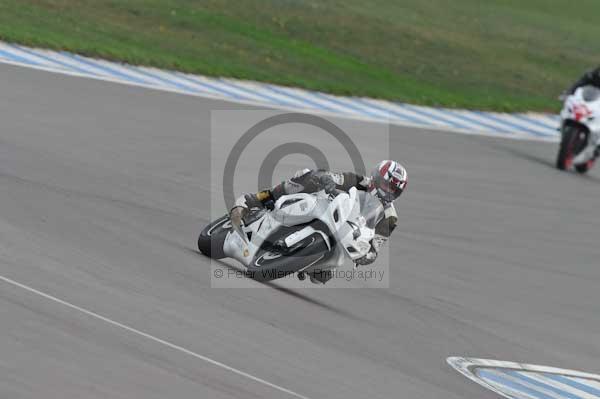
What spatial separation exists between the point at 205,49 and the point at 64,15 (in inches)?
120

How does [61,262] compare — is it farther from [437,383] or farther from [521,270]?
[521,270]

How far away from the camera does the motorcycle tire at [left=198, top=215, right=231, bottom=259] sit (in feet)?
35.2

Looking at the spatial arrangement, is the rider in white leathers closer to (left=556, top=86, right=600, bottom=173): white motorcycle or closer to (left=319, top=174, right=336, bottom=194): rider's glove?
(left=319, top=174, right=336, bottom=194): rider's glove

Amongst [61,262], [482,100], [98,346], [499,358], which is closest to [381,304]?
[499,358]

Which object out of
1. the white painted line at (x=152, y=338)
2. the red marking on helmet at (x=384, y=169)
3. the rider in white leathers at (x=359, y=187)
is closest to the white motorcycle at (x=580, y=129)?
the rider in white leathers at (x=359, y=187)

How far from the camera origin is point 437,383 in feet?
28.9

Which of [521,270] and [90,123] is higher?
[90,123]

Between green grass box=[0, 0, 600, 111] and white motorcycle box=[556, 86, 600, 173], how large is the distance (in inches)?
182

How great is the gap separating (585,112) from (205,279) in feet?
40.8

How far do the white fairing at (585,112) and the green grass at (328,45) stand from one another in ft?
15.2

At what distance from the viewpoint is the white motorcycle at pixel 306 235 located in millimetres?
9875

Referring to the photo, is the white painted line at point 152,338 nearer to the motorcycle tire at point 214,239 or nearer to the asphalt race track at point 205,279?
the asphalt race track at point 205,279

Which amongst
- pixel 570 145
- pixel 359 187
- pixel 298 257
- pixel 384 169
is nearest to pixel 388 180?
pixel 384 169

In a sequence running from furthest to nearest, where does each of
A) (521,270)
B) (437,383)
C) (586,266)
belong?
(586,266) < (521,270) < (437,383)
